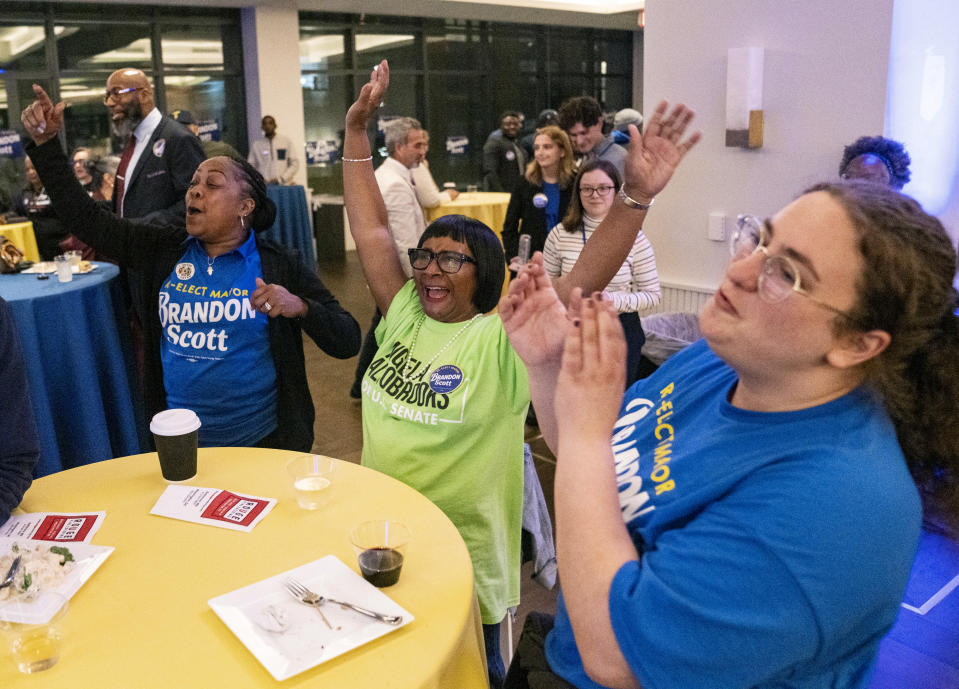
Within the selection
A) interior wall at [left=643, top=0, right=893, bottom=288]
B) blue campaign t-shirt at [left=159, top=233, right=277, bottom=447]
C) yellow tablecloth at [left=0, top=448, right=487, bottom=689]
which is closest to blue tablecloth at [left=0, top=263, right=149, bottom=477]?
blue campaign t-shirt at [left=159, top=233, right=277, bottom=447]

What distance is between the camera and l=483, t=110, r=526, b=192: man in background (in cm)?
892

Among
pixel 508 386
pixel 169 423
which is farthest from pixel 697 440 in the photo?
pixel 169 423

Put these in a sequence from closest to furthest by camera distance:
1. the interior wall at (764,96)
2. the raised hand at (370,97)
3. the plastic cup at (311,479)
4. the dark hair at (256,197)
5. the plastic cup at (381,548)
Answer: the plastic cup at (381,548) < the plastic cup at (311,479) < the raised hand at (370,97) < the dark hair at (256,197) < the interior wall at (764,96)

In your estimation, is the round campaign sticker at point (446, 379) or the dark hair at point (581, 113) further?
the dark hair at point (581, 113)

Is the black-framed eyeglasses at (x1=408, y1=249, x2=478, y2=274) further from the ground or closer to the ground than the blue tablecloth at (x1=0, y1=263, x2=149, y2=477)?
further from the ground

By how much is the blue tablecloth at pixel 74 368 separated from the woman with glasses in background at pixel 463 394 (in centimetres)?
158

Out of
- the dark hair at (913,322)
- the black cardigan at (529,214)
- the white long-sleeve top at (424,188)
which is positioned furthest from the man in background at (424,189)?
the dark hair at (913,322)

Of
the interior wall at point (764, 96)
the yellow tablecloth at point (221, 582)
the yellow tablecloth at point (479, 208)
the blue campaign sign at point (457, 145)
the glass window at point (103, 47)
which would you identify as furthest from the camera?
the blue campaign sign at point (457, 145)

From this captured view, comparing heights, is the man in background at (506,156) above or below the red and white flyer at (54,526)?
above

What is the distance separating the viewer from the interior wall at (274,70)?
11000 mm

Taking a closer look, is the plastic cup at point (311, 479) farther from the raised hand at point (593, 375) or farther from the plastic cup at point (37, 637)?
the raised hand at point (593, 375)

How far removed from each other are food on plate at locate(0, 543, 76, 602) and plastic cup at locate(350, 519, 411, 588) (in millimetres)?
520

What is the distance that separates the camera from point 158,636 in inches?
51.9

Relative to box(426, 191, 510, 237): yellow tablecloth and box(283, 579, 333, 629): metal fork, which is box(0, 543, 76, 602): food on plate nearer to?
box(283, 579, 333, 629): metal fork
